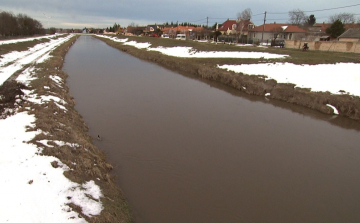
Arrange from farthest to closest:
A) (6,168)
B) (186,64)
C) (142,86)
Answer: (186,64) < (142,86) < (6,168)

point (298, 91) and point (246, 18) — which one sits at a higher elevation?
point (246, 18)

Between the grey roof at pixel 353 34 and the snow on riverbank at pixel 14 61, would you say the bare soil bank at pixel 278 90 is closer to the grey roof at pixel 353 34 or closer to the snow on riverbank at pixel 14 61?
the snow on riverbank at pixel 14 61

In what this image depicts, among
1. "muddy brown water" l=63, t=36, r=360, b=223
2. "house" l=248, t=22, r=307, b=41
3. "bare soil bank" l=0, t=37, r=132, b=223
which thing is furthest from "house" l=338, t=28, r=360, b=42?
"bare soil bank" l=0, t=37, r=132, b=223

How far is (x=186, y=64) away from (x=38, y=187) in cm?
2246

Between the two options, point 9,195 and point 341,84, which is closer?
point 9,195

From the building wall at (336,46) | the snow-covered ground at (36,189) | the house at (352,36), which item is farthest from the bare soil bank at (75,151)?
the house at (352,36)

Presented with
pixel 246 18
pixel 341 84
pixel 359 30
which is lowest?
pixel 341 84

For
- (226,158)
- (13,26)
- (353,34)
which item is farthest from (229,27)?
(226,158)

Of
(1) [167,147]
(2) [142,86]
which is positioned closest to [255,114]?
(1) [167,147]

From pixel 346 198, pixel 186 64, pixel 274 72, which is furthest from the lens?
pixel 186 64

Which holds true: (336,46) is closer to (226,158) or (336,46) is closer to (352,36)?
(352,36)

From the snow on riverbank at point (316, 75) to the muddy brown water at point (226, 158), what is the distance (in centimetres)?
323

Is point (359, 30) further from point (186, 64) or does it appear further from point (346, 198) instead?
point (346, 198)

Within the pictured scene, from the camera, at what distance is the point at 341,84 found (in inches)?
595
